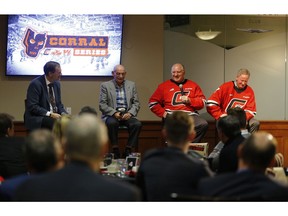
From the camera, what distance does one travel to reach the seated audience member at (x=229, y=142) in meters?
4.08

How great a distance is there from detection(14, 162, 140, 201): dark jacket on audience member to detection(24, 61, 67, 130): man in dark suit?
13.2ft

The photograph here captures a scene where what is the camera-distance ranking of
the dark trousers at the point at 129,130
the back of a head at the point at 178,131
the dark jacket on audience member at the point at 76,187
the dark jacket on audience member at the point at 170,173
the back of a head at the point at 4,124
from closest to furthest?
the dark jacket on audience member at the point at 76,187 → the dark jacket on audience member at the point at 170,173 → the back of a head at the point at 178,131 → the back of a head at the point at 4,124 → the dark trousers at the point at 129,130

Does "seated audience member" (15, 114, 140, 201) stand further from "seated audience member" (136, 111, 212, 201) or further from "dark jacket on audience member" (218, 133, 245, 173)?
"dark jacket on audience member" (218, 133, 245, 173)

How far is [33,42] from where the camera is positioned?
772 cm

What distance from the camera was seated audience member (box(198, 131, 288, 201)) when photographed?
8.87 ft

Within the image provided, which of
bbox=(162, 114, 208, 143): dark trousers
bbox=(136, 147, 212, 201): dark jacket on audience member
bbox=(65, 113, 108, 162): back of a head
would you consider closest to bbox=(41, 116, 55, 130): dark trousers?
bbox=(162, 114, 208, 143): dark trousers

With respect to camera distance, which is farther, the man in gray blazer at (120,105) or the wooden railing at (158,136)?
the wooden railing at (158,136)

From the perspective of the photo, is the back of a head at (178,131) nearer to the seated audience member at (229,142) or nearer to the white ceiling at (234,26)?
the seated audience member at (229,142)

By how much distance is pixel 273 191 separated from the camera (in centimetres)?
270

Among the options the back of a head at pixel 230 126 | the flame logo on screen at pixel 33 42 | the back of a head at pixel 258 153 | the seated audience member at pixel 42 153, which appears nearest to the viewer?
the seated audience member at pixel 42 153

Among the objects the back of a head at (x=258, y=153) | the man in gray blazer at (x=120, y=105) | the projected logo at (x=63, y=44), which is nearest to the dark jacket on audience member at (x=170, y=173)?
the back of a head at (x=258, y=153)

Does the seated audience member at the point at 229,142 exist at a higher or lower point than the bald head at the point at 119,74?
lower
